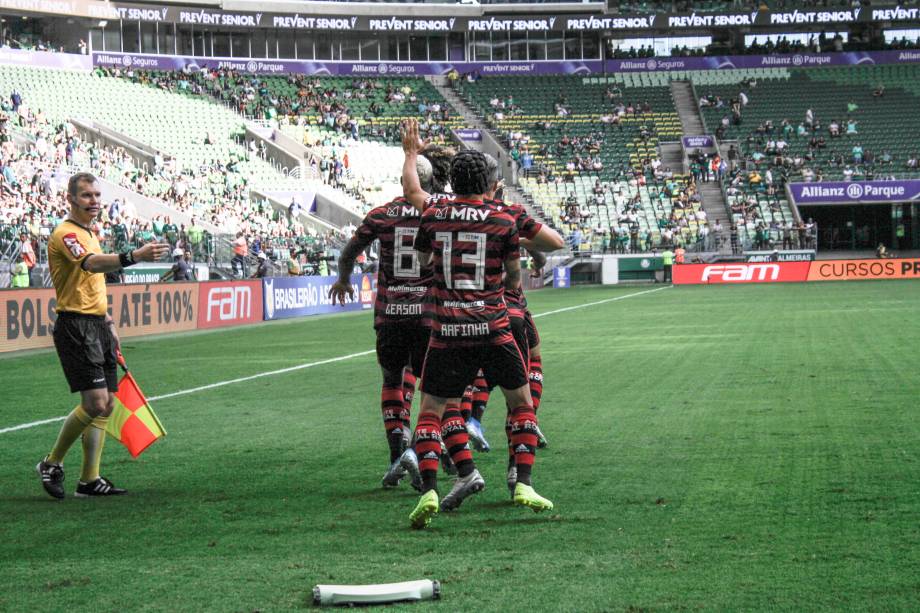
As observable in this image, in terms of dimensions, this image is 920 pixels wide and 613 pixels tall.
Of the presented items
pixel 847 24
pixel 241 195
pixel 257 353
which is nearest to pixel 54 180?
pixel 241 195

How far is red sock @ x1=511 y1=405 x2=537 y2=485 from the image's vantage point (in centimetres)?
739

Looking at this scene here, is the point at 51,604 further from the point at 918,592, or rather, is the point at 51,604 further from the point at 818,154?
the point at 818,154

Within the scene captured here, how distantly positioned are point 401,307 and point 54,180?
119 feet

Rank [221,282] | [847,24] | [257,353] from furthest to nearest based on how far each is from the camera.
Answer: [847,24] < [221,282] < [257,353]

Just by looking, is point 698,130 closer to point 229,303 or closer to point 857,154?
point 857,154

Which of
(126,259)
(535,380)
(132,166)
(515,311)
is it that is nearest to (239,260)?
(132,166)

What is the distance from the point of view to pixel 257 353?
2166 cm

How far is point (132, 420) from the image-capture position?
9.08 m

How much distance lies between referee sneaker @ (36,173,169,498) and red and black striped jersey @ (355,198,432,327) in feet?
4.99

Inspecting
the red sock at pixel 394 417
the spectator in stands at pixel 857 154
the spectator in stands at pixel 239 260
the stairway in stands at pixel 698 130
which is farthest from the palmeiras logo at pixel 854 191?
the red sock at pixel 394 417

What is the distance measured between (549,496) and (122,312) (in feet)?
64.6

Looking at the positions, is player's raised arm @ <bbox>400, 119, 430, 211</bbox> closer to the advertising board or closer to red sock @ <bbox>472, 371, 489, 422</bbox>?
red sock @ <bbox>472, 371, 489, 422</bbox>

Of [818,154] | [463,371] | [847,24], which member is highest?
[847,24]

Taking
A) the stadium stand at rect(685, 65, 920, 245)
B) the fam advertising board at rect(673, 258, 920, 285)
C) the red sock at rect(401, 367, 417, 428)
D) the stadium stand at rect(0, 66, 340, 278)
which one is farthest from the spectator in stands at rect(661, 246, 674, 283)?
the red sock at rect(401, 367, 417, 428)
